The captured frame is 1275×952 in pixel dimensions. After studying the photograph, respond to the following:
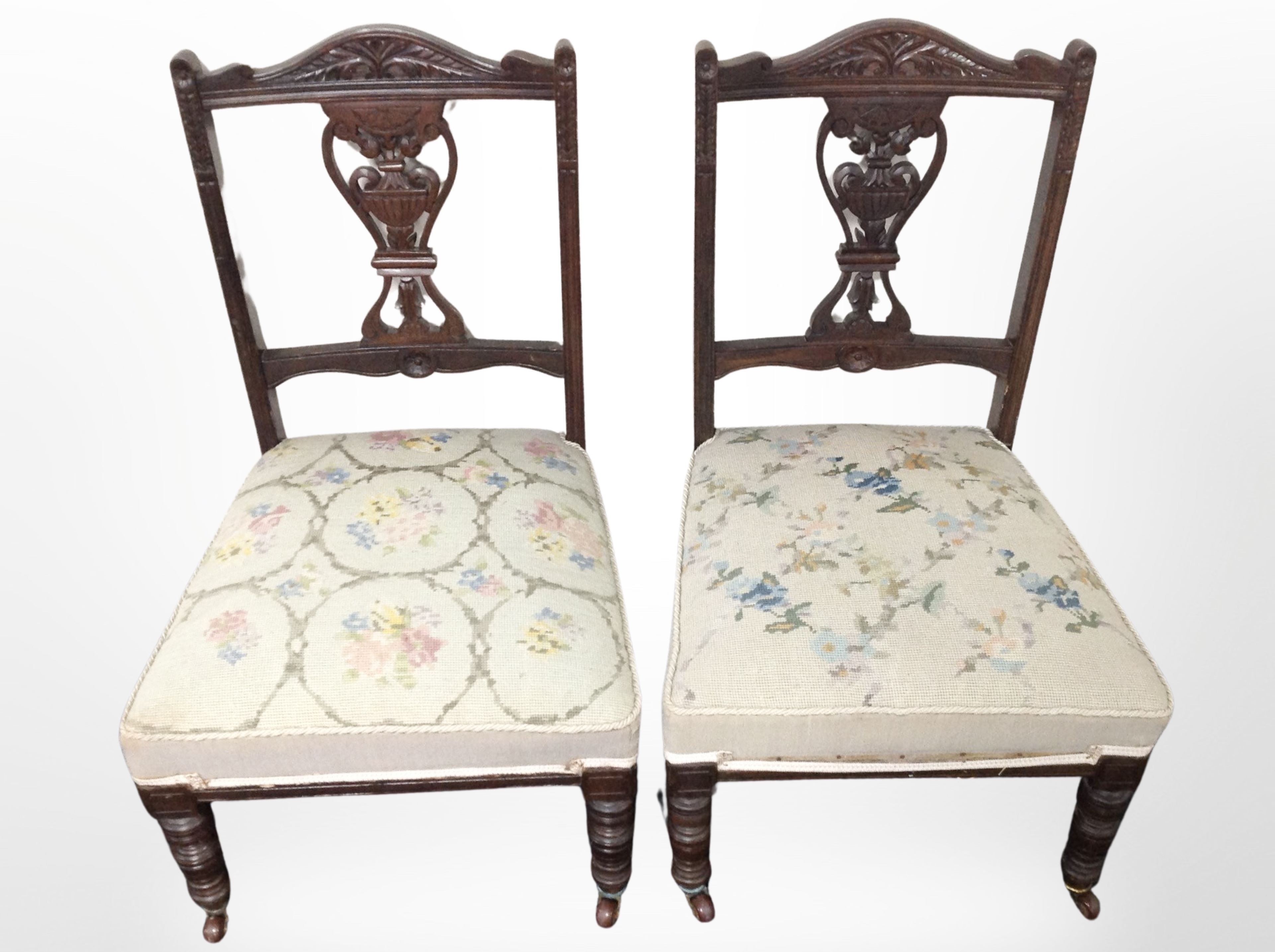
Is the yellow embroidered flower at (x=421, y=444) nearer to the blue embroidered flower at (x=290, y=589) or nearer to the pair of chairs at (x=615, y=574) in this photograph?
the pair of chairs at (x=615, y=574)

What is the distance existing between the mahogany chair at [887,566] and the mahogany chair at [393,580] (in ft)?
0.49

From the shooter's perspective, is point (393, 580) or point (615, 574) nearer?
point (393, 580)

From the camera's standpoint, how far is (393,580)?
149cm

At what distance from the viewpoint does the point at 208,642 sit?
4.65 feet

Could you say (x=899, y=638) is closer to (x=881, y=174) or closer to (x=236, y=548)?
(x=881, y=174)

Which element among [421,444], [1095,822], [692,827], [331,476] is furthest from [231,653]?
[1095,822]

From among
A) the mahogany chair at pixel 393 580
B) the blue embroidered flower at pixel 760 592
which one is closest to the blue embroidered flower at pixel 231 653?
Answer: the mahogany chair at pixel 393 580

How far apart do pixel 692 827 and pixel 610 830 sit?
0.11 m

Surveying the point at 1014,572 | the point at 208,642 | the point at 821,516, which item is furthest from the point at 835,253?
the point at 208,642

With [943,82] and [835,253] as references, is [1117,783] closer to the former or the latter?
[835,253]

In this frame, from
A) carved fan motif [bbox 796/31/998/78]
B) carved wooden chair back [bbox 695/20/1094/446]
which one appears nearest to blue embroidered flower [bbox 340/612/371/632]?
carved wooden chair back [bbox 695/20/1094/446]

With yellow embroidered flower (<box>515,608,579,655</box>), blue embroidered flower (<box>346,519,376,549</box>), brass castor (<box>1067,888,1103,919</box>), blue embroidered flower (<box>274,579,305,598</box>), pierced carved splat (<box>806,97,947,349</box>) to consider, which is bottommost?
brass castor (<box>1067,888,1103,919</box>)

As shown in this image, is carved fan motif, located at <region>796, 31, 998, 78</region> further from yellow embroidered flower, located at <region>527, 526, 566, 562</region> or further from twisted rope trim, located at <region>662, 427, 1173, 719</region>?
twisted rope trim, located at <region>662, 427, 1173, 719</region>

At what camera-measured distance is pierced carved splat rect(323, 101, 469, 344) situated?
5.05ft
